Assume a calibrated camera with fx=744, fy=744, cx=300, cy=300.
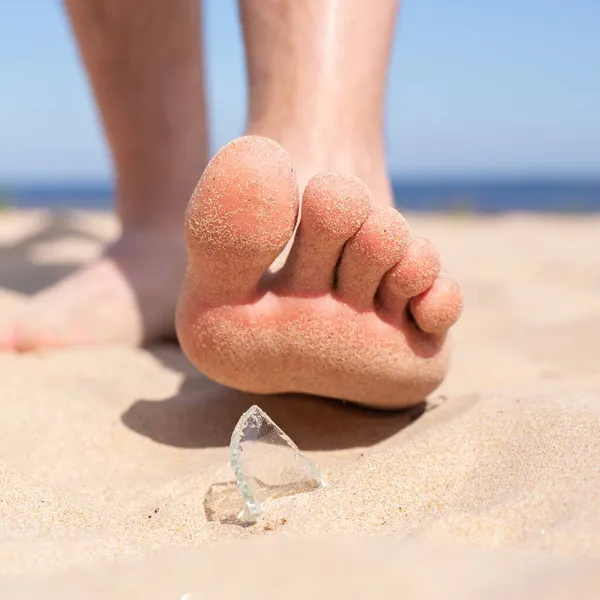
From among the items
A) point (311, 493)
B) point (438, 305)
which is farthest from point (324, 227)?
point (311, 493)

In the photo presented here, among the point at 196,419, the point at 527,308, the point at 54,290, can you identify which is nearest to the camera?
the point at 196,419

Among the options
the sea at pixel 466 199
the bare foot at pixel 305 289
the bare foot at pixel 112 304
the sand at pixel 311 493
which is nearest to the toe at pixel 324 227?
the bare foot at pixel 305 289

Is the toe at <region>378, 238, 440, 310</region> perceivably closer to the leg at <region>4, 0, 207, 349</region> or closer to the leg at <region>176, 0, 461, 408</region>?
the leg at <region>176, 0, 461, 408</region>

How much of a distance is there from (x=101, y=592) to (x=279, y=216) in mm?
420

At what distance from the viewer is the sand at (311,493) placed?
565mm

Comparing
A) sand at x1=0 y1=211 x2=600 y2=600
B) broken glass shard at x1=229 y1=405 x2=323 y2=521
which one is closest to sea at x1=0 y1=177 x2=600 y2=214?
sand at x1=0 y1=211 x2=600 y2=600

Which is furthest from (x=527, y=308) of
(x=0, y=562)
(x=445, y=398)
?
(x=0, y=562)

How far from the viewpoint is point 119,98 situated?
165cm

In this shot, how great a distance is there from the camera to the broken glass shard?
0.76 m

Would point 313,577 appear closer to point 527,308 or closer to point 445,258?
point 527,308

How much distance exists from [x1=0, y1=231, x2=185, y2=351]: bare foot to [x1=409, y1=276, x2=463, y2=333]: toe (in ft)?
2.30

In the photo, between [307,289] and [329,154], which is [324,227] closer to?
[307,289]

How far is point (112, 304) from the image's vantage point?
1.45 meters

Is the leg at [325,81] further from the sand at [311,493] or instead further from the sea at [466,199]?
the sea at [466,199]
